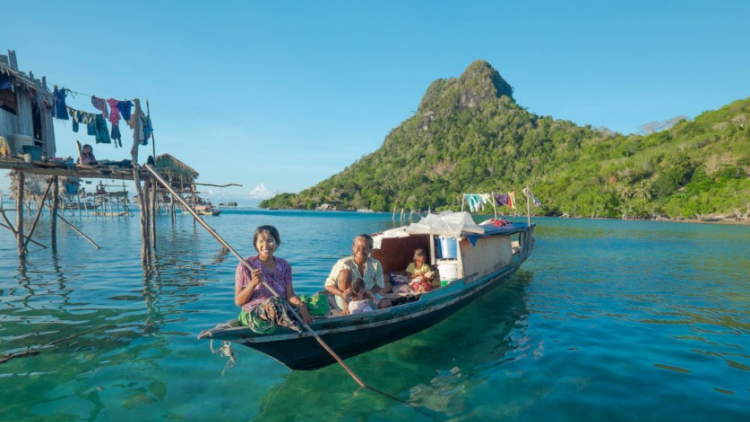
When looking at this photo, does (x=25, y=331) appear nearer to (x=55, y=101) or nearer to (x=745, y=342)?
(x=55, y=101)

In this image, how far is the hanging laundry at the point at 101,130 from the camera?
56.6ft

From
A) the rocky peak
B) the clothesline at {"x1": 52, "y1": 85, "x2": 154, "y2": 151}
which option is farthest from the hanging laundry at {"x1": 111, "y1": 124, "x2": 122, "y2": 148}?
the rocky peak

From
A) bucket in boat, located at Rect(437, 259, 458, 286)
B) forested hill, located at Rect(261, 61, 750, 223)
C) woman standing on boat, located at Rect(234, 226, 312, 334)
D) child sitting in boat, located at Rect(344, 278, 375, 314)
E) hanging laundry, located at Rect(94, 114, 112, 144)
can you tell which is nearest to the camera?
woman standing on boat, located at Rect(234, 226, 312, 334)

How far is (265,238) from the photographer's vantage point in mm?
5066

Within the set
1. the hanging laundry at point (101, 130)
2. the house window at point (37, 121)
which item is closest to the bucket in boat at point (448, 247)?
the hanging laundry at point (101, 130)

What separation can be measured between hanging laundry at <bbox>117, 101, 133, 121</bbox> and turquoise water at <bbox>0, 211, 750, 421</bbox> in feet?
24.6

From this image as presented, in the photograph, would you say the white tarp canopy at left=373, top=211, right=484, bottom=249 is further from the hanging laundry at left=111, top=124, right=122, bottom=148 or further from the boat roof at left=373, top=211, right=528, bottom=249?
the hanging laundry at left=111, top=124, right=122, bottom=148

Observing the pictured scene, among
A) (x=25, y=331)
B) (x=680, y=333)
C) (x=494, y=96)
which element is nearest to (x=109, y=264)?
(x=25, y=331)

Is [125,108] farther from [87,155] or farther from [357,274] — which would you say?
[357,274]

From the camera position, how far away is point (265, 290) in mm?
5324

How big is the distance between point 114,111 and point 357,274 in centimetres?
1646

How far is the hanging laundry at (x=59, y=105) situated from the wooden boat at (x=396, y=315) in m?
16.4

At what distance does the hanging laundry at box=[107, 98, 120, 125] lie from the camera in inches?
659

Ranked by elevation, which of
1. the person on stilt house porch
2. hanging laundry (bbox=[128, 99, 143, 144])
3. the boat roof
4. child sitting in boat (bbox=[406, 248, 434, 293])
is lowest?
child sitting in boat (bbox=[406, 248, 434, 293])
